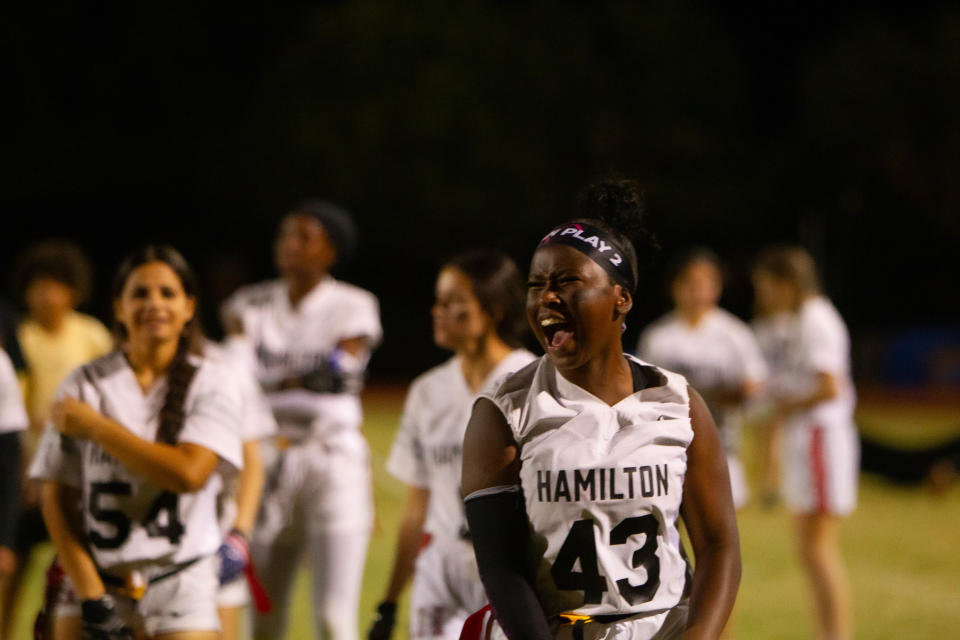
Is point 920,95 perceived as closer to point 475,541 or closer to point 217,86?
point 217,86

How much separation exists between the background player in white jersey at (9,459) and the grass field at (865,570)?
1.83 metres

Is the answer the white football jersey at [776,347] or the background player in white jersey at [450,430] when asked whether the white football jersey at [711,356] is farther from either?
the background player in white jersey at [450,430]

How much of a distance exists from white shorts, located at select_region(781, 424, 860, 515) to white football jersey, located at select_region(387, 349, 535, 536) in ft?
10.2

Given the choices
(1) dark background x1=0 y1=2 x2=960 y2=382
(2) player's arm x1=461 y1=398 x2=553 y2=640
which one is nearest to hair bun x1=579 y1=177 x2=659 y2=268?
(2) player's arm x1=461 y1=398 x2=553 y2=640

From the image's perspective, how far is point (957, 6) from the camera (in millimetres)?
39500

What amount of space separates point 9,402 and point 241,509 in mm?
929

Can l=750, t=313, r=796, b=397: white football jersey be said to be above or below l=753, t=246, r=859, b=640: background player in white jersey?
above

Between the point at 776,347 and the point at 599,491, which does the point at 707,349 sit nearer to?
the point at 776,347

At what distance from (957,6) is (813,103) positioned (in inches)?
212

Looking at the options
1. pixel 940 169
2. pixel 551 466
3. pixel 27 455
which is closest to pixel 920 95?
pixel 940 169

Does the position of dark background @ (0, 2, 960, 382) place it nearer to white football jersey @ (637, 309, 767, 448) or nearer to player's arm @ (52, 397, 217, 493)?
white football jersey @ (637, 309, 767, 448)

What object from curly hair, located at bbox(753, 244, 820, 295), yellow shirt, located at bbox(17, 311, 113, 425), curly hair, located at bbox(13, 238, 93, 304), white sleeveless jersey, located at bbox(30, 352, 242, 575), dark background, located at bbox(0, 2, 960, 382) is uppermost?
dark background, located at bbox(0, 2, 960, 382)

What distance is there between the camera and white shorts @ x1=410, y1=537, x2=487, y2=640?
13.5 ft

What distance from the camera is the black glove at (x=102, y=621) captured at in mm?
3643
